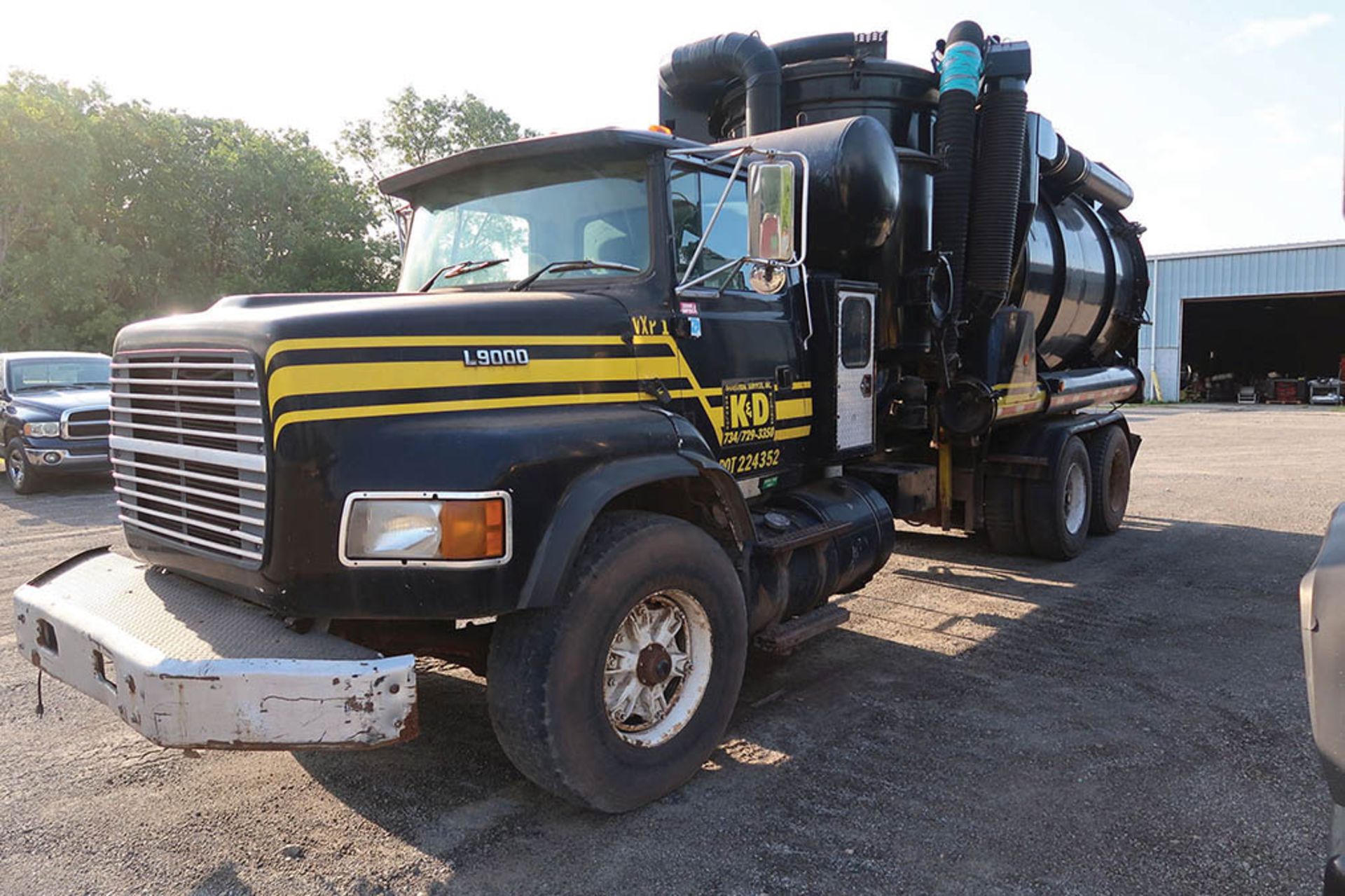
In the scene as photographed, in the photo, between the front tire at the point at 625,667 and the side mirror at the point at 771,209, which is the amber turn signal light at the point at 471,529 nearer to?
the front tire at the point at 625,667

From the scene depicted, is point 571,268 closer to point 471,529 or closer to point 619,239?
point 619,239

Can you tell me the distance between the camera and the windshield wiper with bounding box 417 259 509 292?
13.5ft

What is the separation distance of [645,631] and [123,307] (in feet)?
104

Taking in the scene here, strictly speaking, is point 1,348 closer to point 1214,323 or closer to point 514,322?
point 514,322

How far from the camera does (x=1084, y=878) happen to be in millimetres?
2920

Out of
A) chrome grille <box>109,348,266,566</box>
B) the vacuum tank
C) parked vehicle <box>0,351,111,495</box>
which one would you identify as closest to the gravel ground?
chrome grille <box>109,348,266,566</box>

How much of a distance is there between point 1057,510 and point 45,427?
11731 mm

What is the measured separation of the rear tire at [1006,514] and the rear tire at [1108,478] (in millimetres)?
1197

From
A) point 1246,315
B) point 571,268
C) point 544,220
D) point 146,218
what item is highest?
point 146,218

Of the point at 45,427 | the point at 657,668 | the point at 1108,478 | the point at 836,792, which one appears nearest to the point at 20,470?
the point at 45,427

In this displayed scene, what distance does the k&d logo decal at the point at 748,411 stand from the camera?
425 centimetres

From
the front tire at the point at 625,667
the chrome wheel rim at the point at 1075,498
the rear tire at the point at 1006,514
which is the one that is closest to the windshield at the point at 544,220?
the front tire at the point at 625,667

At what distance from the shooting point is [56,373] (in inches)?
508

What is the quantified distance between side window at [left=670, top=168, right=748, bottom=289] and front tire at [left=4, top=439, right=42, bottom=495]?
10944 millimetres
